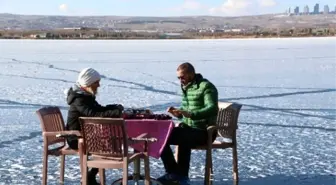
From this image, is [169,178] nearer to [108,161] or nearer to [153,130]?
[153,130]

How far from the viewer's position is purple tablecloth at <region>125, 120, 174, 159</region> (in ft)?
17.5

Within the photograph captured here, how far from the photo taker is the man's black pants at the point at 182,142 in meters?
5.64

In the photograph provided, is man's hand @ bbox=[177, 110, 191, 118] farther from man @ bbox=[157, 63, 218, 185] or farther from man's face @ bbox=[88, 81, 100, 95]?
man's face @ bbox=[88, 81, 100, 95]

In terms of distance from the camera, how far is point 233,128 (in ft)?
19.3

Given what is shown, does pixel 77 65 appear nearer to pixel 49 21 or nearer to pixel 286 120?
pixel 286 120

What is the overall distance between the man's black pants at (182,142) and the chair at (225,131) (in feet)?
0.23

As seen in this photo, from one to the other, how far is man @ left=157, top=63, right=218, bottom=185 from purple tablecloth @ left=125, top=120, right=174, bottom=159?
0.16 m

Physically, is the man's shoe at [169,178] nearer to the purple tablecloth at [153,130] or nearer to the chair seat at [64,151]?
the purple tablecloth at [153,130]

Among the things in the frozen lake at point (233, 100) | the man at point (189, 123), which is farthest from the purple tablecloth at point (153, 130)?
the frozen lake at point (233, 100)

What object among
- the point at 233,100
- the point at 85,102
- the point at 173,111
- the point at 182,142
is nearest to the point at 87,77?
the point at 85,102

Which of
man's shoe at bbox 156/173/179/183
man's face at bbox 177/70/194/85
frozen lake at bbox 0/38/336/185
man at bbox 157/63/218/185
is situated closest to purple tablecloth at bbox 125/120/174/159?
man at bbox 157/63/218/185

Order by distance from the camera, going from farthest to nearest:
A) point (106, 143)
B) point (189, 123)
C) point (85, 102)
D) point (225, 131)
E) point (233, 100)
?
point (233, 100) → point (225, 131) → point (189, 123) → point (85, 102) → point (106, 143)

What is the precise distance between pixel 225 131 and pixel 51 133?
160cm

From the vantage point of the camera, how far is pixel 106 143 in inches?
194
